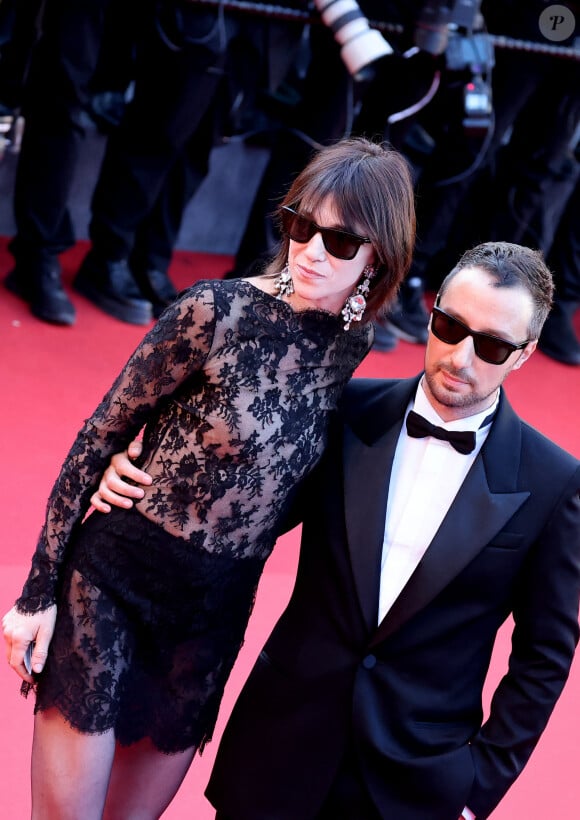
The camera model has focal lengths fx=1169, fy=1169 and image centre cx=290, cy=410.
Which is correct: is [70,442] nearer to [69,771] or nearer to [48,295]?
[48,295]

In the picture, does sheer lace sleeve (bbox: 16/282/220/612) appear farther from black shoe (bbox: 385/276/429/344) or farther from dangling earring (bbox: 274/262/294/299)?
black shoe (bbox: 385/276/429/344)

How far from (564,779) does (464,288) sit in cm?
167

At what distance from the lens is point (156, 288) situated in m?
4.84

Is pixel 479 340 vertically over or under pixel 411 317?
over

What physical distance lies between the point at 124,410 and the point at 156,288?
9.90 ft

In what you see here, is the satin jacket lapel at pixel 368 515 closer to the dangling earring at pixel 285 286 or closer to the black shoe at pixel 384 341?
the dangling earring at pixel 285 286

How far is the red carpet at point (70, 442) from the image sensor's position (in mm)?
2676

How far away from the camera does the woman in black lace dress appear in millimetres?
1854

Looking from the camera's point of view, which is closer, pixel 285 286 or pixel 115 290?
pixel 285 286

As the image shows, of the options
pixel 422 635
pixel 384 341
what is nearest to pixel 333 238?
pixel 422 635

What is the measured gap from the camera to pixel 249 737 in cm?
196

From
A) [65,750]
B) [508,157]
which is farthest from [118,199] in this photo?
[65,750]

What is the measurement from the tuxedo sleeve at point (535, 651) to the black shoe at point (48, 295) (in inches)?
114

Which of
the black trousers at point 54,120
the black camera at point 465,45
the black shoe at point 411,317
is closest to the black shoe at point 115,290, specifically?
the black trousers at point 54,120
